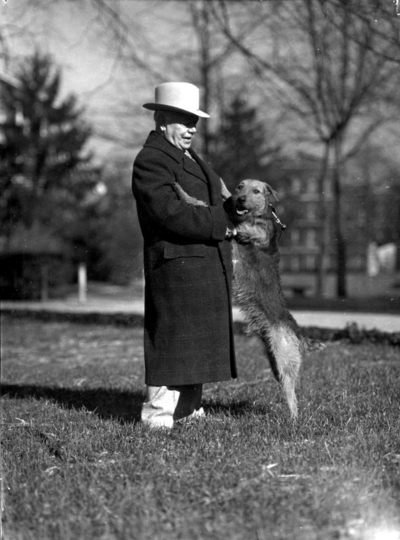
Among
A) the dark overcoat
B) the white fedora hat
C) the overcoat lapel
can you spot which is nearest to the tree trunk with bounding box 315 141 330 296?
the overcoat lapel

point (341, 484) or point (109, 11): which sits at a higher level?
point (109, 11)

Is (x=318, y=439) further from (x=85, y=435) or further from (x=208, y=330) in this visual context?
(x=85, y=435)

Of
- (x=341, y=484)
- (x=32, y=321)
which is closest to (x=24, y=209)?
(x=32, y=321)

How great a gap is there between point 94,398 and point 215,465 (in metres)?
2.74

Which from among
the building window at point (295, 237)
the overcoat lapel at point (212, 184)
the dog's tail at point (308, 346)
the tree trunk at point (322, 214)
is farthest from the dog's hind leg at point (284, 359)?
the building window at point (295, 237)

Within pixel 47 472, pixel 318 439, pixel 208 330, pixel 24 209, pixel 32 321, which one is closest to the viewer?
pixel 47 472

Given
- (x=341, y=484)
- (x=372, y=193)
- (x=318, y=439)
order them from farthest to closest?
1. (x=372, y=193)
2. (x=318, y=439)
3. (x=341, y=484)

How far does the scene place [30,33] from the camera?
32.3 feet

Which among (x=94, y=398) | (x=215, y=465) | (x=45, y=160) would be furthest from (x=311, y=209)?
(x=215, y=465)

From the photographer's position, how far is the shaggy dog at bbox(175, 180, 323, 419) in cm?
462

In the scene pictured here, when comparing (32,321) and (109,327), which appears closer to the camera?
(109,327)

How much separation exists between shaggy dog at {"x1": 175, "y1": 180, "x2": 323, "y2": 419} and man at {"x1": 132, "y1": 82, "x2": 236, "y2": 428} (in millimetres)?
133

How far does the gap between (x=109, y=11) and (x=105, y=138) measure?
15.3 ft

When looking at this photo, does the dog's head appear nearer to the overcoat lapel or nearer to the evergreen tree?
the overcoat lapel
